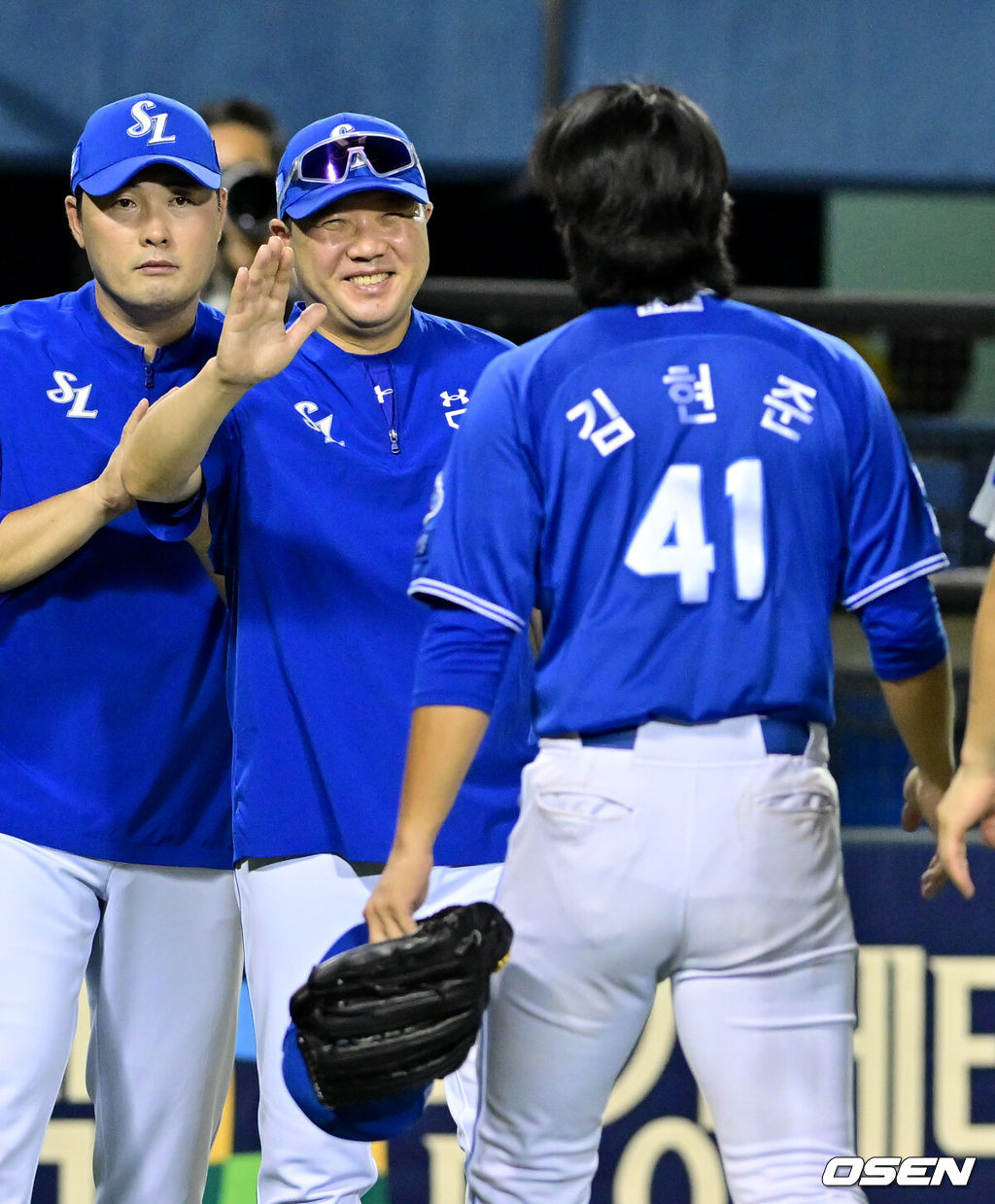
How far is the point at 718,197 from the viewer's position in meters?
2.04

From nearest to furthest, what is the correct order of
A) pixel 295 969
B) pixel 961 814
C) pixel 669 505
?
1. pixel 669 505
2. pixel 961 814
3. pixel 295 969

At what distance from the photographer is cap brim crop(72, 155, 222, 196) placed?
99.0 inches

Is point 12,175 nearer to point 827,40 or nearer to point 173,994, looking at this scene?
point 827,40

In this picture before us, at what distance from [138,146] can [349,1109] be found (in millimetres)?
1378

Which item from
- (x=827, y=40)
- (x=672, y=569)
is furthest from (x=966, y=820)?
(x=827, y=40)

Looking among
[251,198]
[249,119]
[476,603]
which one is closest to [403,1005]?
[476,603]

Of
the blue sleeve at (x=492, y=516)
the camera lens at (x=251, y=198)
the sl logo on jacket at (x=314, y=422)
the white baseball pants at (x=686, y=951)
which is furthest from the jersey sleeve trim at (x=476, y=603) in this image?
the camera lens at (x=251, y=198)

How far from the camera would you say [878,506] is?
2064mm

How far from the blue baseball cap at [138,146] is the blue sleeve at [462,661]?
90 centimetres

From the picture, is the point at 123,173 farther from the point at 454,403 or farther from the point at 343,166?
the point at 454,403

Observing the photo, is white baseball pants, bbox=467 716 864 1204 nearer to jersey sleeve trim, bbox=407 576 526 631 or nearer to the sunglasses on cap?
jersey sleeve trim, bbox=407 576 526 631

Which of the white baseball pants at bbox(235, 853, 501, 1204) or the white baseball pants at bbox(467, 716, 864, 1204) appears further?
the white baseball pants at bbox(235, 853, 501, 1204)

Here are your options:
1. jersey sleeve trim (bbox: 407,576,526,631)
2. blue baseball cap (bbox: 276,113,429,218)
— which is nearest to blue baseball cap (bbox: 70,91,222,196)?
blue baseball cap (bbox: 276,113,429,218)

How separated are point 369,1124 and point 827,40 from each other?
3.27 meters
